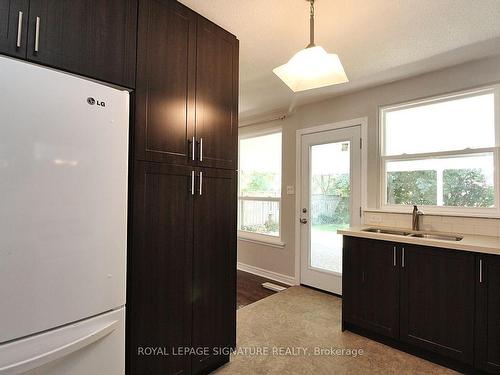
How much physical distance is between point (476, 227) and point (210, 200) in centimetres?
235

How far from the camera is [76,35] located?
1.26 metres

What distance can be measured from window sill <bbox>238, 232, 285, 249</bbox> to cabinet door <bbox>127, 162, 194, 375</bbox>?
2.41 m

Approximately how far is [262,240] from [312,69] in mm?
3028

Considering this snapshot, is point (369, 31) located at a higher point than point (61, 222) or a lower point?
higher

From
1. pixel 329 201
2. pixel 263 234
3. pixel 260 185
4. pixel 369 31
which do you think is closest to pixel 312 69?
pixel 369 31

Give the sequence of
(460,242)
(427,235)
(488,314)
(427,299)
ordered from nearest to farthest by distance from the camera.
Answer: (488,314) → (460,242) → (427,299) → (427,235)

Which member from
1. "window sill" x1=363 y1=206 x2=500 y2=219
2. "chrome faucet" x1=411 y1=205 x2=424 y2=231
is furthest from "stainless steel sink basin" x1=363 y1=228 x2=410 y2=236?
"window sill" x1=363 y1=206 x2=500 y2=219

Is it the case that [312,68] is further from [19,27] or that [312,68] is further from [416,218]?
[416,218]

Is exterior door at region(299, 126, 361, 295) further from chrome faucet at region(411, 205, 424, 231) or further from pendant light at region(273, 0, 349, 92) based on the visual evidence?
pendant light at region(273, 0, 349, 92)

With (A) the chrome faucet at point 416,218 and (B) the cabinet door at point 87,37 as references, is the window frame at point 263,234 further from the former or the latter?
(B) the cabinet door at point 87,37

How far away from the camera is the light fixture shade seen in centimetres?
152

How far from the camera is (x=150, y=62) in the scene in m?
1.55

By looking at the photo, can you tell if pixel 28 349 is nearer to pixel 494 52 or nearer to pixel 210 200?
pixel 210 200

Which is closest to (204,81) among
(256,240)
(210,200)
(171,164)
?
(171,164)
